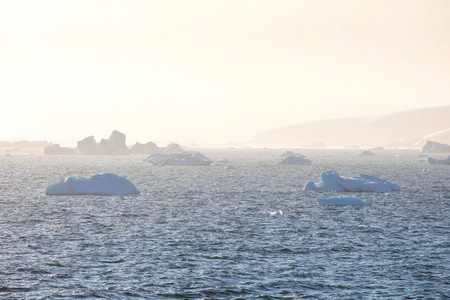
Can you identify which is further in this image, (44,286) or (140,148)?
(140,148)

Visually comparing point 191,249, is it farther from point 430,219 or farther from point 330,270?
point 430,219

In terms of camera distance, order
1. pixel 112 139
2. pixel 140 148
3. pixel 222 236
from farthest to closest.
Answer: pixel 140 148, pixel 112 139, pixel 222 236

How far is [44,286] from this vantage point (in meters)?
19.7

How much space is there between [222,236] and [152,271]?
26.9ft

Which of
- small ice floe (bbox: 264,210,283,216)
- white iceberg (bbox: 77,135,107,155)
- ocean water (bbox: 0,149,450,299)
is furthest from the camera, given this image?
white iceberg (bbox: 77,135,107,155)

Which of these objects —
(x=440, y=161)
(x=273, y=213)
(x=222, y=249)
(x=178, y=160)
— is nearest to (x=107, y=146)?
(x=178, y=160)

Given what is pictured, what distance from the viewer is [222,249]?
26.1 metres

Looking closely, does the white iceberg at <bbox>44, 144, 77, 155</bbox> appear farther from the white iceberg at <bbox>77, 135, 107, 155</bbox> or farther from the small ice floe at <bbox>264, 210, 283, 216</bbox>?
the small ice floe at <bbox>264, 210, 283, 216</bbox>

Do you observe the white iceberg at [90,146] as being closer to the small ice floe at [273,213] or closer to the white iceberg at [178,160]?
the white iceberg at [178,160]

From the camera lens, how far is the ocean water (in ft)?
64.2

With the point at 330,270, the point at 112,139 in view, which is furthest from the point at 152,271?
the point at 112,139

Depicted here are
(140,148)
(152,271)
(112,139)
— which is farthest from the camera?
(140,148)

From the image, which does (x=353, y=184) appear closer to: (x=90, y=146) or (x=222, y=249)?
(x=222, y=249)

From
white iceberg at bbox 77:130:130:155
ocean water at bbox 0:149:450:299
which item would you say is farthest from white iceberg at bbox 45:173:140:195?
white iceberg at bbox 77:130:130:155
